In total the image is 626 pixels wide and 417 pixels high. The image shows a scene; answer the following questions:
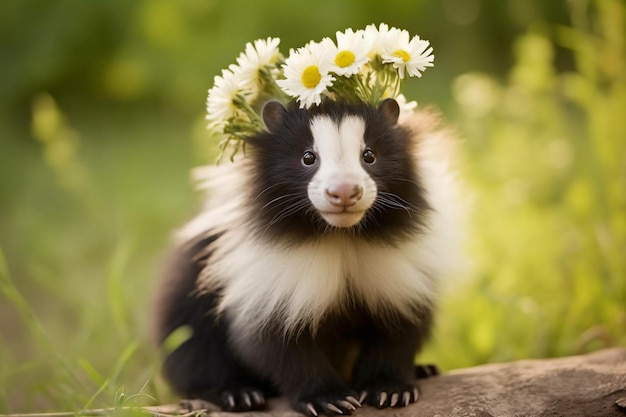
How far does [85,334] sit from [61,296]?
1.29 m

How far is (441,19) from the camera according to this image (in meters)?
8.09

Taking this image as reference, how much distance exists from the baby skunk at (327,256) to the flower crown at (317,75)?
8cm

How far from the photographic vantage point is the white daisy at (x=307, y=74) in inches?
108

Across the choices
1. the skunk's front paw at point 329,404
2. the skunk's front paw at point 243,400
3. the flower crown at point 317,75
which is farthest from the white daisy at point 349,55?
the skunk's front paw at point 243,400

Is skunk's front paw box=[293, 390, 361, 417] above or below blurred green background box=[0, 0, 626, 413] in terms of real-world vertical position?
below

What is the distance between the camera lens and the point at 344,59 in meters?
2.77

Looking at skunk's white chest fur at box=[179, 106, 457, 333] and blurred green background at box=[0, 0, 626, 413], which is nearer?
skunk's white chest fur at box=[179, 106, 457, 333]

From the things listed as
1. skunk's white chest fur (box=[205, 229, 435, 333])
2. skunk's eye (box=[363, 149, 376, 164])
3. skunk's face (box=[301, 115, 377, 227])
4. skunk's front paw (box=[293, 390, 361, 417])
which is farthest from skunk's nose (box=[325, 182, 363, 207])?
skunk's front paw (box=[293, 390, 361, 417])

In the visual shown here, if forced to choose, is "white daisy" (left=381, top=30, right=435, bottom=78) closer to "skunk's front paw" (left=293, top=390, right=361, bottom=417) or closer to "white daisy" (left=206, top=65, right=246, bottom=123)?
"white daisy" (left=206, top=65, right=246, bottom=123)

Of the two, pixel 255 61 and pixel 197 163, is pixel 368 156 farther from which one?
pixel 197 163

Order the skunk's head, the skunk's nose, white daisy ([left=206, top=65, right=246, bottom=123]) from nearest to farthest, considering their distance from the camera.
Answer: the skunk's nose, the skunk's head, white daisy ([left=206, top=65, right=246, bottom=123])

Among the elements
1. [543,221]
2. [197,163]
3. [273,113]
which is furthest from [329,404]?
[197,163]

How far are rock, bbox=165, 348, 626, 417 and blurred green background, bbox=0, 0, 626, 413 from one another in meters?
0.41

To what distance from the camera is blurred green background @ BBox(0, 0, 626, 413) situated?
4062mm
